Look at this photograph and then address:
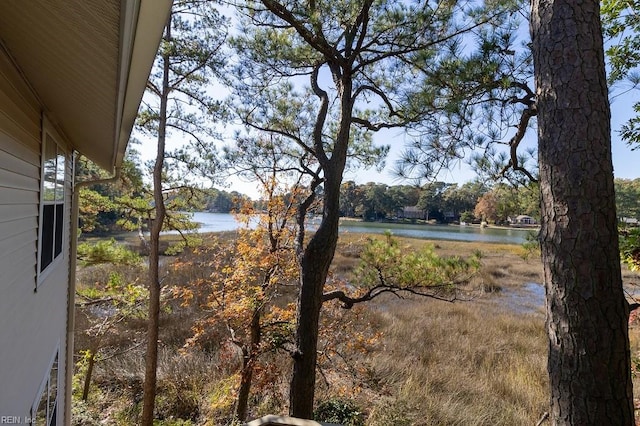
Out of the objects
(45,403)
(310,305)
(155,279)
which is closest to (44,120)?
(45,403)

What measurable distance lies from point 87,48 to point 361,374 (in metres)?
6.86

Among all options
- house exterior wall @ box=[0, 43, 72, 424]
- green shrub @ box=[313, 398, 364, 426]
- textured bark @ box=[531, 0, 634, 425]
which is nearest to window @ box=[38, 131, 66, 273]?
house exterior wall @ box=[0, 43, 72, 424]

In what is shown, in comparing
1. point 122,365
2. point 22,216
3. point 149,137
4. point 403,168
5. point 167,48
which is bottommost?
point 122,365

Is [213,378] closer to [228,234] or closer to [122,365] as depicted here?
[122,365]

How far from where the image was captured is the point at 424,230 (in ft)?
65.8

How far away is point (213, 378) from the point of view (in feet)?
23.7

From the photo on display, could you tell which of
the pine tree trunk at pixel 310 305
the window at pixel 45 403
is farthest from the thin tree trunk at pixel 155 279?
the pine tree trunk at pixel 310 305

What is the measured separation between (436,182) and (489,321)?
7.88 metres

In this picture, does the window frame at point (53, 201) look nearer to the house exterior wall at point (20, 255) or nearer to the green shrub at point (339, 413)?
the house exterior wall at point (20, 255)

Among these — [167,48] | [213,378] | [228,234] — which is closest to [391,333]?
[213,378]

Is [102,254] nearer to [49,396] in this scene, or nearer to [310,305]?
[49,396]

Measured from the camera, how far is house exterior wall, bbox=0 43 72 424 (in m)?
1.62

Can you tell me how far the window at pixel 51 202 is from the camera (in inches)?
103

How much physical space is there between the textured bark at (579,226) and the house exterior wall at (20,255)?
2720 millimetres
